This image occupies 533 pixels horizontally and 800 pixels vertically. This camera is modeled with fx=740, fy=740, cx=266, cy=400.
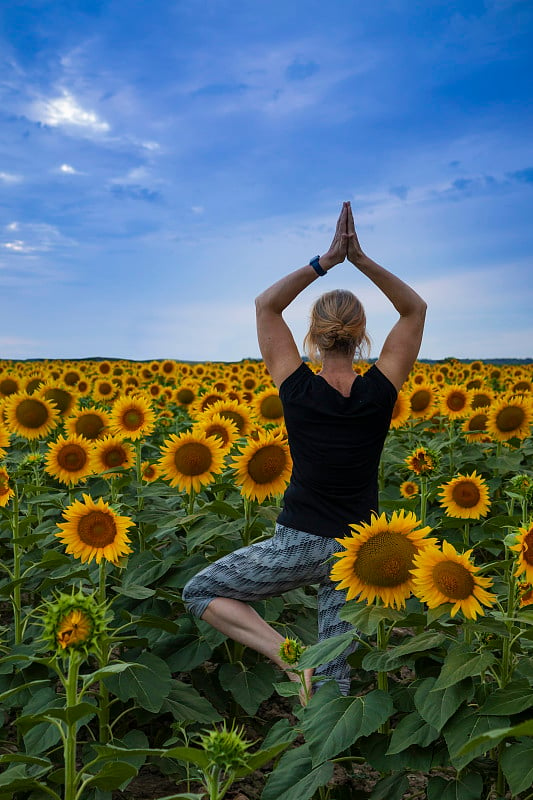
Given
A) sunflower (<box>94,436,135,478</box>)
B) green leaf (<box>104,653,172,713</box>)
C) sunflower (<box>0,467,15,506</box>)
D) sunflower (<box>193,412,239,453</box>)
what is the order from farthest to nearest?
1. sunflower (<box>94,436,135,478</box>)
2. sunflower (<box>193,412,239,453</box>)
3. sunflower (<box>0,467,15,506</box>)
4. green leaf (<box>104,653,172,713</box>)

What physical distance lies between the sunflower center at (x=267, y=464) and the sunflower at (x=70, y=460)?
1729 mm

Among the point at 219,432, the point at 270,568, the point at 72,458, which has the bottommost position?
the point at 270,568

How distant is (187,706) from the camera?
148 inches

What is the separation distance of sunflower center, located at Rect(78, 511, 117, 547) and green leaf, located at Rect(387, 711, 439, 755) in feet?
5.59

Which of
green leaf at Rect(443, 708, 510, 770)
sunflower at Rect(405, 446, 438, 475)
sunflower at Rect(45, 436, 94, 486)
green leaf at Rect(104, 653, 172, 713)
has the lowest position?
green leaf at Rect(104, 653, 172, 713)

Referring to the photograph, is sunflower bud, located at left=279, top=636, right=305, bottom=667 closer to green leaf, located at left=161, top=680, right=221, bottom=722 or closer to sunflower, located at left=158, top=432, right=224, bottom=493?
green leaf, located at left=161, top=680, right=221, bottom=722

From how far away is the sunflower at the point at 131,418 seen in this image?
19.1 feet

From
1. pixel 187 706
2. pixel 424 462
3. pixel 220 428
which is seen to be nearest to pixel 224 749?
pixel 187 706

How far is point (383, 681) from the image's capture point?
3051 millimetres

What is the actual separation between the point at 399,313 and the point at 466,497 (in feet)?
4.74

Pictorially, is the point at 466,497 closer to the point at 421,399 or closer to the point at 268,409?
the point at 268,409

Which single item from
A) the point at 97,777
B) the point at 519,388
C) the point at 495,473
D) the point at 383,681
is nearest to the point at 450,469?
the point at 495,473

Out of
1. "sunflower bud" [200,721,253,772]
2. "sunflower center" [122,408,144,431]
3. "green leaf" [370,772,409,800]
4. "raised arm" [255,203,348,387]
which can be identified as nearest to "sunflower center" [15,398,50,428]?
"sunflower center" [122,408,144,431]

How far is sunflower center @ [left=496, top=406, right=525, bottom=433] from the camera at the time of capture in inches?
267
